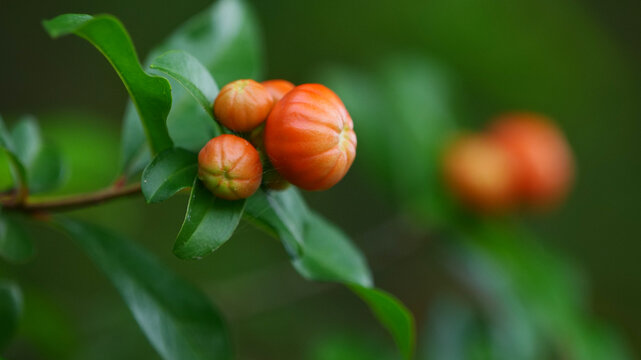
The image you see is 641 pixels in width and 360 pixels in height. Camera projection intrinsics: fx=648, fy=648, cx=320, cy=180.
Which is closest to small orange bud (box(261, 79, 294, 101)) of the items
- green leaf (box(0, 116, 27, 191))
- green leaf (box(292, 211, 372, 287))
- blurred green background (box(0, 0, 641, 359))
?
green leaf (box(292, 211, 372, 287))

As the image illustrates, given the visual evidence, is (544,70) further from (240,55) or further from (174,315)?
(174,315)

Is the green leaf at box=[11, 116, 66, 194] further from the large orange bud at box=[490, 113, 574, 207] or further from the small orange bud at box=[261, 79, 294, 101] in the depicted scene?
the large orange bud at box=[490, 113, 574, 207]

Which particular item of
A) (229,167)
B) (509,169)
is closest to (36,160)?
(229,167)

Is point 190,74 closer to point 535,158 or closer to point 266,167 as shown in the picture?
point 266,167

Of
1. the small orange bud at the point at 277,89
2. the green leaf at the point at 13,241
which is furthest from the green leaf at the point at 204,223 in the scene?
the green leaf at the point at 13,241

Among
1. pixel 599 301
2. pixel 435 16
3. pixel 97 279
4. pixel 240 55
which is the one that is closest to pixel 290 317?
pixel 97 279

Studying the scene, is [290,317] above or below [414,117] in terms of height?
below

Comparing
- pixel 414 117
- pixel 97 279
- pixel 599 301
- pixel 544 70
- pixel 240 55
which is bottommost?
pixel 599 301
